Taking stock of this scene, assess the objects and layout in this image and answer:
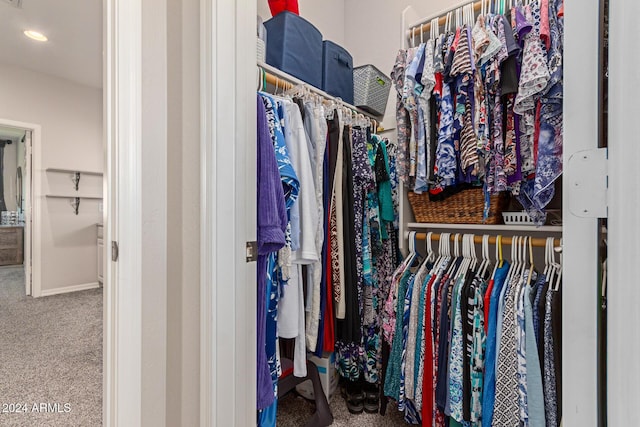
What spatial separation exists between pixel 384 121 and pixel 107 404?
2013 millimetres

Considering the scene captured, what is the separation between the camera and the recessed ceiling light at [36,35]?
114 inches

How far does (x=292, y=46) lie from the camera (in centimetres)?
153

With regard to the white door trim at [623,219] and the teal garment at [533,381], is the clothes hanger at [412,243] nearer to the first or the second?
the teal garment at [533,381]

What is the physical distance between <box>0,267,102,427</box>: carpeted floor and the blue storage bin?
6.45 feet

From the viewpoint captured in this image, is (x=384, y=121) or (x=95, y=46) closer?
(x=384, y=121)

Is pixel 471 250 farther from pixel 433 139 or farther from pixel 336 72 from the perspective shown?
pixel 336 72

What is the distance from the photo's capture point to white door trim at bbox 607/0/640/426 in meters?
0.35

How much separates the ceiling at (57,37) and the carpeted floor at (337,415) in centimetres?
332

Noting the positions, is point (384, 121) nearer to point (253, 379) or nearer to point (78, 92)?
point (253, 379)

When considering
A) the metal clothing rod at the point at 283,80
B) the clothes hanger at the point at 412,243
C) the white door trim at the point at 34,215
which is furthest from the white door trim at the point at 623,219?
the white door trim at the point at 34,215

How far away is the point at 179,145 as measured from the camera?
0.90 m

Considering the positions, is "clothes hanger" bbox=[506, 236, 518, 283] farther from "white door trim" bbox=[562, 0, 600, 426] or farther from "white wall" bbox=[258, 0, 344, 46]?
"white wall" bbox=[258, 0, 344, 46]

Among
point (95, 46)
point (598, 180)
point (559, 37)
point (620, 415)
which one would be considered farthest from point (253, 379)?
point (95, 46)

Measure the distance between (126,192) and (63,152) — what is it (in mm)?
4120
